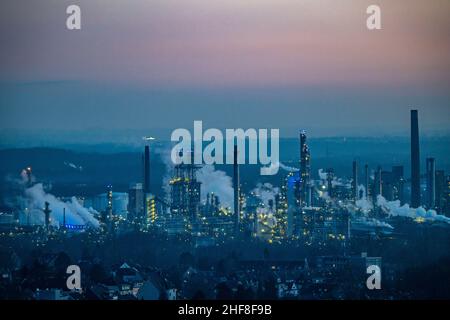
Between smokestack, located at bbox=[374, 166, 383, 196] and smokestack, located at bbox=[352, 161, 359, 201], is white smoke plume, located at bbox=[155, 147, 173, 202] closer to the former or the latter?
smokestack, located at bbox=[352, 161, 359, 201]

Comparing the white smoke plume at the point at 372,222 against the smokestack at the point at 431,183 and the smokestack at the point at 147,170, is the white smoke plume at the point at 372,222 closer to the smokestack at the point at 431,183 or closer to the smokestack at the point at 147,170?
the smokestack at the point at 431,183

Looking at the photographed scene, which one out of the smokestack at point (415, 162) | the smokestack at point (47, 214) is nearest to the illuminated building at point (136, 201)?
the smokestack at point (47, 214)

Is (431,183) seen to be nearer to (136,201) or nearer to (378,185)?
(378,185)

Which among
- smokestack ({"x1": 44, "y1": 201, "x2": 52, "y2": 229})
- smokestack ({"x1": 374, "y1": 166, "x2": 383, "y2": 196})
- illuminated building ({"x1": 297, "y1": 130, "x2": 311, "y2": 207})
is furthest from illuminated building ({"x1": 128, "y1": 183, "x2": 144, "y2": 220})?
smokestack ({"x1": 374, "y1": 166, "x2": 383, "y2": 196})

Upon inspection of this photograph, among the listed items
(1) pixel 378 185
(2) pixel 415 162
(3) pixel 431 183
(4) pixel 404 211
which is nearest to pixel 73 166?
(2) pixel 415 162
